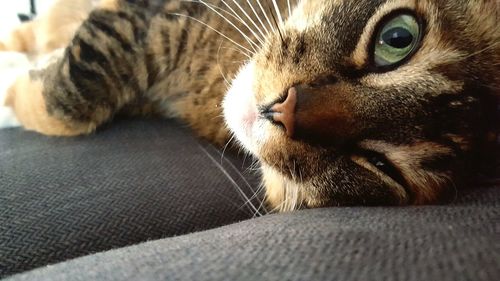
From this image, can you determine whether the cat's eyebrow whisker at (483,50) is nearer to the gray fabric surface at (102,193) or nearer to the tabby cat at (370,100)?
the tabby cat at (370,100)

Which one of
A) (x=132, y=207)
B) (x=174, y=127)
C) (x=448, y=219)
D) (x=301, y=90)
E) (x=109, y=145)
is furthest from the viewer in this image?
(x=174, y=127)

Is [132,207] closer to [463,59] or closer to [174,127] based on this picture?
[174,127]

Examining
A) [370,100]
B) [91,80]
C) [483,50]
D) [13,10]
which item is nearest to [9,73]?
[91,80]

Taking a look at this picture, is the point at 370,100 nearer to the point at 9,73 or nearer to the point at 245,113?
the point at 245,113

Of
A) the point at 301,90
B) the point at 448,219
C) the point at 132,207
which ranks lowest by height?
the point at 132,207

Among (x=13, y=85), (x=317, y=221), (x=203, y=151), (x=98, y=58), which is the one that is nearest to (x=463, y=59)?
(x=317, y=221)

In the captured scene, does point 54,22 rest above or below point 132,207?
above

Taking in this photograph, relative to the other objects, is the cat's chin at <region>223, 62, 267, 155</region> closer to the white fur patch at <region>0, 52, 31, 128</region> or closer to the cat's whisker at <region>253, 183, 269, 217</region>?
the cat's whisker at <region>253, 183, 269, 217</region>

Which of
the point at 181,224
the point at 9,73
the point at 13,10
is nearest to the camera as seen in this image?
the point at 181,224
